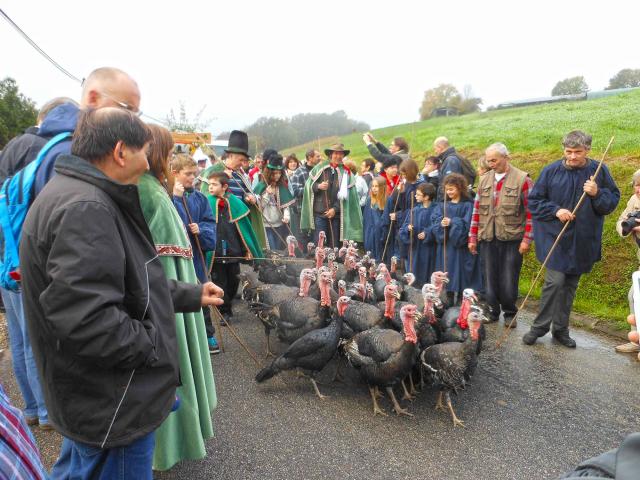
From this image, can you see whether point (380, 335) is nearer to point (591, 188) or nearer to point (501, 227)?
point (501, 227)

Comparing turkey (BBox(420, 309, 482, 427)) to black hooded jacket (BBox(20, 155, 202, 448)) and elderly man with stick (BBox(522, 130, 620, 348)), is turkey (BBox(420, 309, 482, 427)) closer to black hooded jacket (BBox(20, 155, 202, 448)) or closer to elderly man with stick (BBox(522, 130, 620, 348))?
elderly man with stick (BBox(522, 130, 620, 348))

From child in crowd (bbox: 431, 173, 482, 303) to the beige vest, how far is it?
1.05 feet

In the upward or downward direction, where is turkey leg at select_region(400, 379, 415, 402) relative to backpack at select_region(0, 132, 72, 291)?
downward

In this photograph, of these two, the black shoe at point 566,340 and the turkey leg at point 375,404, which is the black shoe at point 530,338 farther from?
the turkey leg at point 375,404

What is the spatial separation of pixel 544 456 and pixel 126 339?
3.05 m


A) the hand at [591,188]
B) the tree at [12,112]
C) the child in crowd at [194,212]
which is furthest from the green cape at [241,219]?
the tree at [12,112]

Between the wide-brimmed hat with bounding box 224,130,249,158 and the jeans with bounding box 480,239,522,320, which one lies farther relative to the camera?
the wide-brimmed hat with bounding box 224,130,249,158

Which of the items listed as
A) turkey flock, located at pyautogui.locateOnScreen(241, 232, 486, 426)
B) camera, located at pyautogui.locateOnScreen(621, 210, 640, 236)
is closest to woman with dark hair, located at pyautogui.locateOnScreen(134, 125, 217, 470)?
turkey flock, located at pyautogui.locateOnScreen(241, 232, 486, 426)

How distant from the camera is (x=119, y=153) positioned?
67.2 inches

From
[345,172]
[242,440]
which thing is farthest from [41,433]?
[345,172]

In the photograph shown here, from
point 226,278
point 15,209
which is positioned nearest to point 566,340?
point 226,278

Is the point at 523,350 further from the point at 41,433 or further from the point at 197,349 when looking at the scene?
the point at 41,433

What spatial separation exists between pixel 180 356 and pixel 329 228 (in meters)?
6.07

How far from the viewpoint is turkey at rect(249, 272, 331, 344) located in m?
4.41
